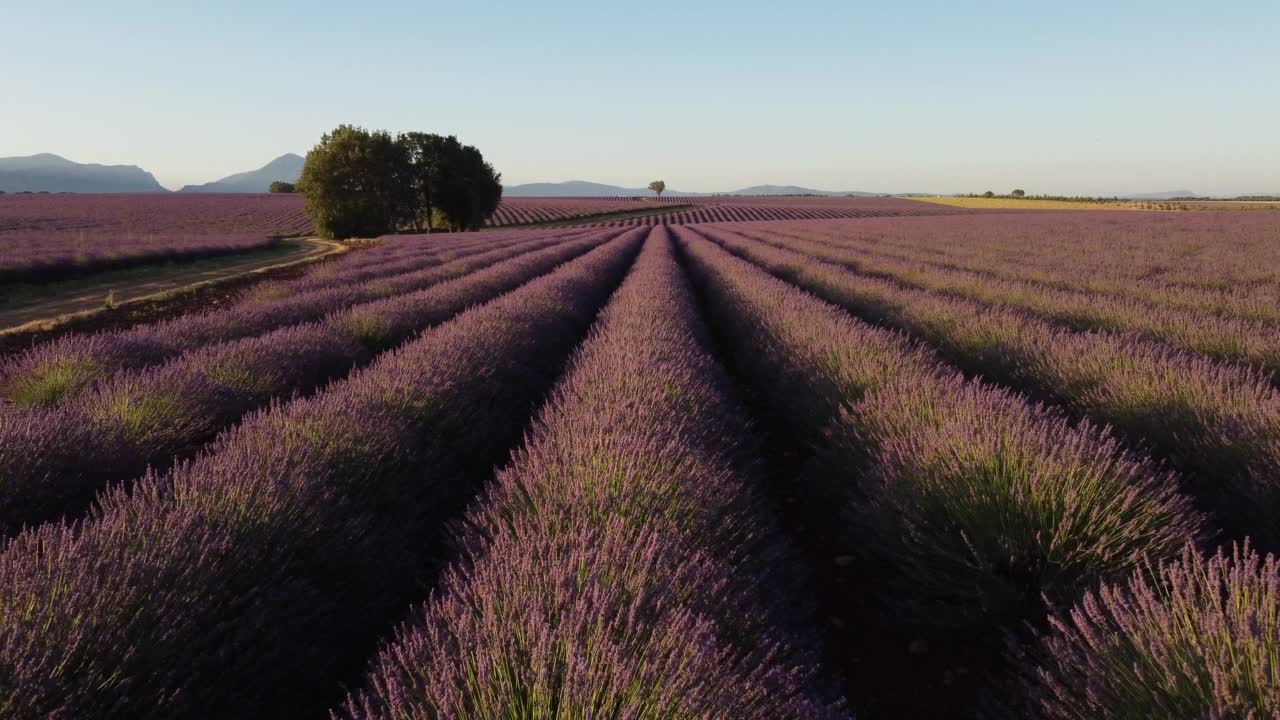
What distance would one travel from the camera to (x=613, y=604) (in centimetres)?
133

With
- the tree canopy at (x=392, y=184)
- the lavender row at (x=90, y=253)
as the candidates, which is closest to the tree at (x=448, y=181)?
the tree canopy at (x=392, y=184)

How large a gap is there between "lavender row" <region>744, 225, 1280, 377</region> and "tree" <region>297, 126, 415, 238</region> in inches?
1200

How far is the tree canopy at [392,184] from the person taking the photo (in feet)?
104

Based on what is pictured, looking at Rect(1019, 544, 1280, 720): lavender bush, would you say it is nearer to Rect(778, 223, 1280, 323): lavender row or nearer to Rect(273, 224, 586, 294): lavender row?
Rect(778, 223, 1280, 323): lavender row

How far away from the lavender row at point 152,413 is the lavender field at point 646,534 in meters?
0.02

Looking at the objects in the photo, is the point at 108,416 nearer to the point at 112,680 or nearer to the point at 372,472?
the point at 372,472

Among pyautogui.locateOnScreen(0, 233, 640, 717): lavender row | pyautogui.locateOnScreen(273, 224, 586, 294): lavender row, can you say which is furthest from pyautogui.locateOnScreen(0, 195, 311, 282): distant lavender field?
pyautogui.locateOnScreen(0, 233, 640, 717): lavender row

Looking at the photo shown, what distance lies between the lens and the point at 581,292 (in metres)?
8.23

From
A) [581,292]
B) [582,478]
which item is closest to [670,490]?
[582,478]

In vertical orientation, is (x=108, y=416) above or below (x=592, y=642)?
below

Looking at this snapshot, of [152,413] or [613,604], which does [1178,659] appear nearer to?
[613,604]

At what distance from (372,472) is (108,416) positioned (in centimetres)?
167

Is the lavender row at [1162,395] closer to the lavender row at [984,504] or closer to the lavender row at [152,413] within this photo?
the lavender row at [984,504]

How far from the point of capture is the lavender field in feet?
4.04
